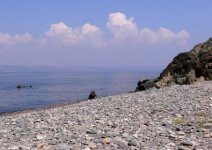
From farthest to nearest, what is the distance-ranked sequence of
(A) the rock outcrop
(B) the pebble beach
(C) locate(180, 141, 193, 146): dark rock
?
(A) the rock outcrop, (C) locate(180, 141, 193, 146): dark rock, (B) the pebble beach

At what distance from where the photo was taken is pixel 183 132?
14367mm

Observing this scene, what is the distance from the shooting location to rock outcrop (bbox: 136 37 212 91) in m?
46.5

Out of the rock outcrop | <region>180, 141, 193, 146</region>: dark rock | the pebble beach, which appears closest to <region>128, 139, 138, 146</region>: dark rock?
the pebble beach

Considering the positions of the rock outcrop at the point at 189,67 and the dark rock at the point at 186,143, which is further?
the rock outcrop at the point at 189,67

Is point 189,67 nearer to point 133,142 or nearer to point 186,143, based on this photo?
point 186,143

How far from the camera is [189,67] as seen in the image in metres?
49.1

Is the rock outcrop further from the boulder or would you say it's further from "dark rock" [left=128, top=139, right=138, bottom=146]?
"dark rock" [left=128, top=139, right=138, bottom=146]

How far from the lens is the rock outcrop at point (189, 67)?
152 ft

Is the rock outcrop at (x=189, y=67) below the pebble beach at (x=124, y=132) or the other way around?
the other way around

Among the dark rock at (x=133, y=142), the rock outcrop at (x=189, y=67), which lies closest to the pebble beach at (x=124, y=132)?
the dark rock at (x=133, y=142)

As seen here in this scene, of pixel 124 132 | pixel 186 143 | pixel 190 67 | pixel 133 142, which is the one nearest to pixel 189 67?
pixel 190 67

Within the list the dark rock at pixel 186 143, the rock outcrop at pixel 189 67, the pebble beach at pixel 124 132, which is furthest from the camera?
the rock outcrop at pixel 189 67

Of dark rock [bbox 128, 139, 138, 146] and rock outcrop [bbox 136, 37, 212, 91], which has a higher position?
rock outcrop [bbox 136, 37, 212, 91]

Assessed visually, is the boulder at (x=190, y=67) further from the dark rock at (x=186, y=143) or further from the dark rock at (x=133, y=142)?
the dark rock at (x=133, y=142)
